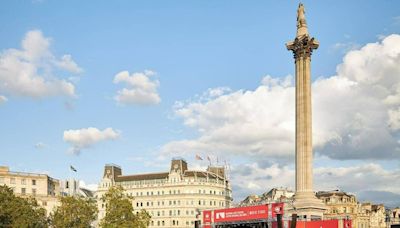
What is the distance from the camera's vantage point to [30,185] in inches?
7456

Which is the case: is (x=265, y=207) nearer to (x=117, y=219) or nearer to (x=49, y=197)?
(x=117, y=219)

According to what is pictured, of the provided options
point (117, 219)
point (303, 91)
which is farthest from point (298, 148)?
point (117, 219)

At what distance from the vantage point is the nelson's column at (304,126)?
108 m

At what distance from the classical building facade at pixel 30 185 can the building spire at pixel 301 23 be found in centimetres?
10870

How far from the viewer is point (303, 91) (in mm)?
113750

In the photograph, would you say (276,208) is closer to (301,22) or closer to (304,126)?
(304,126)

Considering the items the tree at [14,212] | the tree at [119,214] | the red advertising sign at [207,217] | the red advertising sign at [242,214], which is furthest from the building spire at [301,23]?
the tree at [14,212]

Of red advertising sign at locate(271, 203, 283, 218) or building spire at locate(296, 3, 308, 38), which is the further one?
building spire at locate(296, 3, 308, 38)

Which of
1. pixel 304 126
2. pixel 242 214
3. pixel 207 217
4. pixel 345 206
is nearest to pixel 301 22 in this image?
pixel 304 126

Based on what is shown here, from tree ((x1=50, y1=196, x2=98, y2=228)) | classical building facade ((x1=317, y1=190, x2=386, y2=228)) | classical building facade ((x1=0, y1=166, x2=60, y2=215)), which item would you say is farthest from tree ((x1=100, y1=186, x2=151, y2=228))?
classical building facade ((x1=317, y1=190, x2=386, y2=228))

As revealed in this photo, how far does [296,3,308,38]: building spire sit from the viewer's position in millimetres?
117688

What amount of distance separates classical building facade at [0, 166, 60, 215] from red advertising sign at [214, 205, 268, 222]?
9468 cm

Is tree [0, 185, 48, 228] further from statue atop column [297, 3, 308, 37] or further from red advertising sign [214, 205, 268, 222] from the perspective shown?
statue atop column [297, 3, 308, 37]

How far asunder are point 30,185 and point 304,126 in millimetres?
110736
